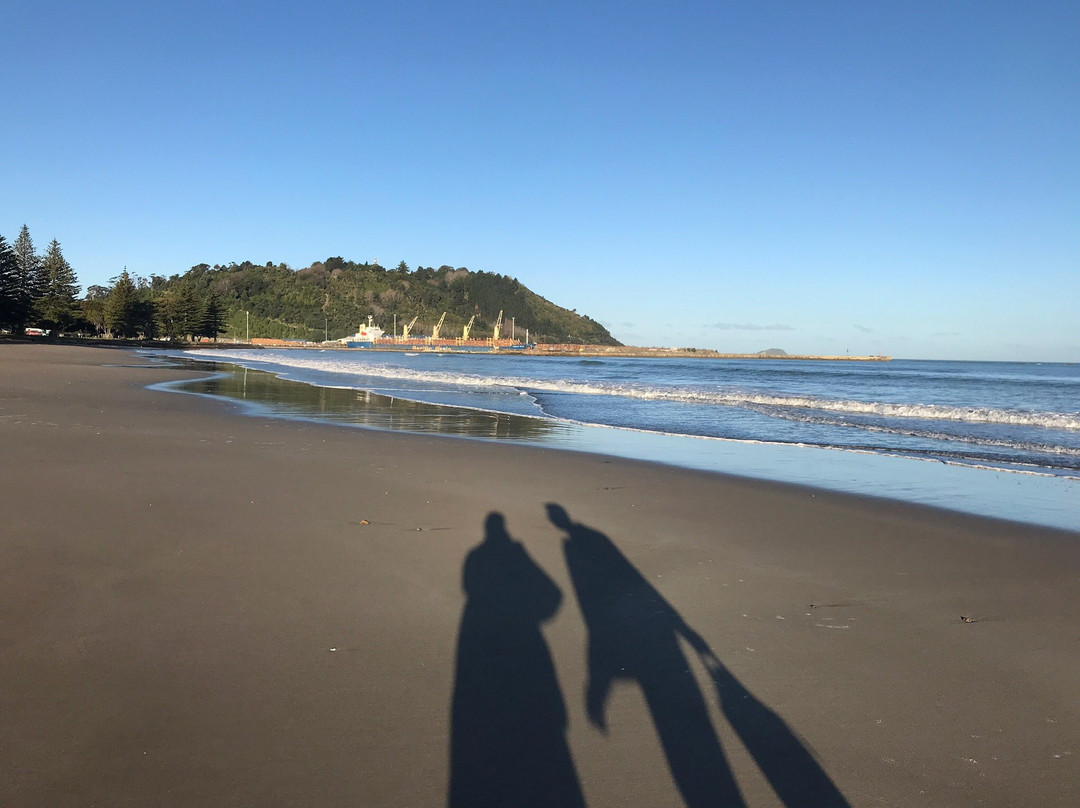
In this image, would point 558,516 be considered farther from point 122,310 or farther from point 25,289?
point 122,310

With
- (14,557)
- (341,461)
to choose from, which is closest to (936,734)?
(14,557)

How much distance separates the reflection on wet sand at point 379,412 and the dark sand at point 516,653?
6596mm

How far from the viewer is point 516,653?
341 centimetres

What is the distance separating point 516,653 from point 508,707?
1.72 feet

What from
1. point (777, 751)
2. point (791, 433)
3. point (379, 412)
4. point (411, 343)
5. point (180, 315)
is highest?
point (180, 315)

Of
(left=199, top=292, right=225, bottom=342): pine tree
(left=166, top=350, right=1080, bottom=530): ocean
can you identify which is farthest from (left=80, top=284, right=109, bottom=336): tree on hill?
(left=166, top=350, right=1080, bottom=530): ocean

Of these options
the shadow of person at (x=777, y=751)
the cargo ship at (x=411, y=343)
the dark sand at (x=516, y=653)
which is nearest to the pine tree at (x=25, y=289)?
the cargo ship at (x=411, y=343)

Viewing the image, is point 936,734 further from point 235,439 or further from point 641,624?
point 235,439

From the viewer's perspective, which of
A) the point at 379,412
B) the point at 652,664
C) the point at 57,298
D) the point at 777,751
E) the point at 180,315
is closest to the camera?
the point at 777,751

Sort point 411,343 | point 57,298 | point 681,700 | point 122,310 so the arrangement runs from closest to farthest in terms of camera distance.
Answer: point 681,700 < point 57,298 < point 122,310 < point 411,343

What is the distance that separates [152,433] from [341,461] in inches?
137

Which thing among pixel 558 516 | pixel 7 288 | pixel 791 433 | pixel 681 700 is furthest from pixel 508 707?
pixel 7 288

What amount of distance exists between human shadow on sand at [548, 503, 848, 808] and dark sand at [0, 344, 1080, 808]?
14 millimetres

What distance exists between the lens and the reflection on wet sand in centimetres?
1331
